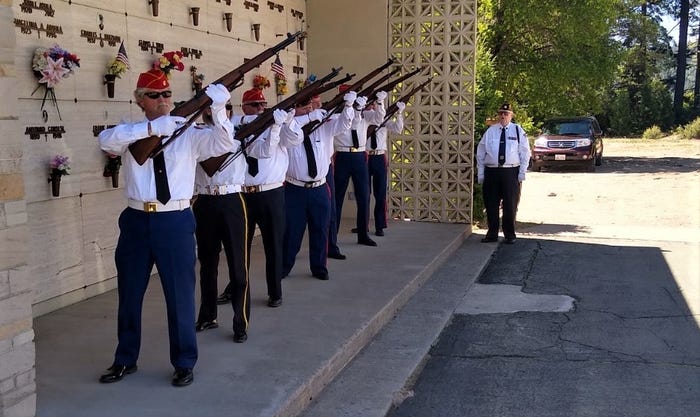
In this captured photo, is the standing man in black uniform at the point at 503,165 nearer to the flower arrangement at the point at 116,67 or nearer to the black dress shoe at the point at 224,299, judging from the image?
the black dress shoe at the point at 224,299

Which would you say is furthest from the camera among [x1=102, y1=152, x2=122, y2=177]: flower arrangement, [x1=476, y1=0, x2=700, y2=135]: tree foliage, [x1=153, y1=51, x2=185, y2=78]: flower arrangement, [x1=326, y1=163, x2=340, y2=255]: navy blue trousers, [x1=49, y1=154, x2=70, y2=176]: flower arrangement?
[x1=476, y1=0, x2=700, y2=135]: tree foliage

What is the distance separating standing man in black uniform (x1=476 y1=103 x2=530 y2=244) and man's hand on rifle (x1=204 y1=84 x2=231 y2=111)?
20.9 feet

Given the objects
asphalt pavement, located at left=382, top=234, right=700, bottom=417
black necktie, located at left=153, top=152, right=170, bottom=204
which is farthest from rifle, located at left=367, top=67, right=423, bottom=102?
black necktie, located at left=153, top=152, right=170, bottom=204

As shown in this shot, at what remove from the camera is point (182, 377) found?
4.40 meters

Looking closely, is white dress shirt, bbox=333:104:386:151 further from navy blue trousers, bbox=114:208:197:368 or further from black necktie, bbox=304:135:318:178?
navy blue trousers, bbox=114:208:197:368

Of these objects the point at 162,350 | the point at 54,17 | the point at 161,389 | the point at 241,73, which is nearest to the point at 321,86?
the point at 241,73

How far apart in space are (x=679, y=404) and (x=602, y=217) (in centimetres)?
959

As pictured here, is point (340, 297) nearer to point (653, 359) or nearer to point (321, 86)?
point (321, 86)

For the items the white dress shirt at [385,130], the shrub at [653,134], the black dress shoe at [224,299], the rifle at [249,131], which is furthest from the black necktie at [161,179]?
the shrub at [653,134]

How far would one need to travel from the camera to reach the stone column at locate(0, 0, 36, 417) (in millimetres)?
3607

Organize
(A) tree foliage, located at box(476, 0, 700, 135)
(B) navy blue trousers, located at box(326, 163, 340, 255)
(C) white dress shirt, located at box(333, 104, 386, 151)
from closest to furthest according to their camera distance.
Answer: (B) navy blue trousers, located at box(326, 163, 340, 255)
(C) white dress shirt, located at box(333, 104, 386, 151)
(A) tree foliage, located at box(476, 0, 700, 135)

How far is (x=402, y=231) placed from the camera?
10.3 metres

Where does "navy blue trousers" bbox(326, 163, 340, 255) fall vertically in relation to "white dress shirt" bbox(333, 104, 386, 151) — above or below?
below

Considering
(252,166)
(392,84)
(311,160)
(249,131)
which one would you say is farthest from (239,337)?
(392,84)
